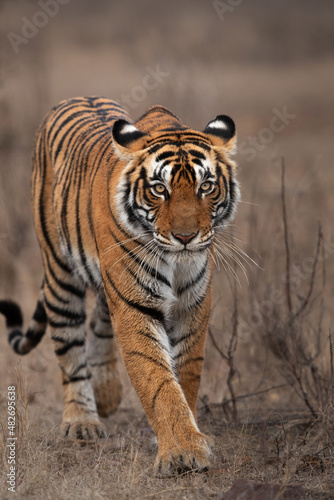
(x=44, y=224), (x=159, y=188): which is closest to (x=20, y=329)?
(x=44, y=224)

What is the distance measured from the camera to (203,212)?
332 cm

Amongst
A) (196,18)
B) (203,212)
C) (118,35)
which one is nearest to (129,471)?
(203,212)

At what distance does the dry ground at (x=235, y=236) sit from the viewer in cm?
338

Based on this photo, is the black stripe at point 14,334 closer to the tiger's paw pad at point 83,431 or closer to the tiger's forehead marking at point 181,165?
the tiger's paw pad at point 83,431

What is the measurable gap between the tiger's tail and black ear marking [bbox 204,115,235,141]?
178 centimetres

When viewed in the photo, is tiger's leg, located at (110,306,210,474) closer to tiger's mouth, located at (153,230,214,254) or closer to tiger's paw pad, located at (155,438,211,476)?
tiger's paw pad, located at (155,438,211,476)

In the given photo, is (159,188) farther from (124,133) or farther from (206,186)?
(124,133)

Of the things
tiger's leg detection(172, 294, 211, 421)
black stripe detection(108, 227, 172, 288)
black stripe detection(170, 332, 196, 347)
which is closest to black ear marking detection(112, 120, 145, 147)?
black stripe detection(108, 227, 172, 288)

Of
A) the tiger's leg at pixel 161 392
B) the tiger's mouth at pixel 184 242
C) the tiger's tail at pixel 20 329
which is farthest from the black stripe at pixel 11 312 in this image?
the tiger's mouth at pixel 184 242

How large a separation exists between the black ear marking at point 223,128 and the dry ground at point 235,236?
0.65 m

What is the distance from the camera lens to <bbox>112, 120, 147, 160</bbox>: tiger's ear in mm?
3547

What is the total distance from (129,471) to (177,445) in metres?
0.25

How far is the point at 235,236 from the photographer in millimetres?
3896

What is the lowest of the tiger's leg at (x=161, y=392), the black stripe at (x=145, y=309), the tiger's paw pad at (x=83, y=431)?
the tiger's paw pad at (x=83, y=431)
